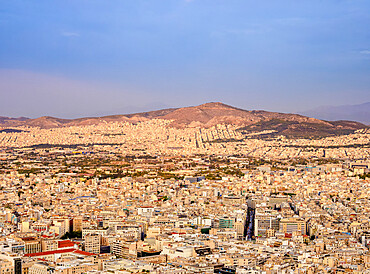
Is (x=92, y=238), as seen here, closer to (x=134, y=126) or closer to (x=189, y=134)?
(x=189, y=134)

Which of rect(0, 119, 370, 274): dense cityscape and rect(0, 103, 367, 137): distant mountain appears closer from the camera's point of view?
rect(0, 119, 370, 274): dense cityscape

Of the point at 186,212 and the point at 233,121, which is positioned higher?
the point at 233,121

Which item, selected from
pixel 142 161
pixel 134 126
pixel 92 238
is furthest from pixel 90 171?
pixel 134 126

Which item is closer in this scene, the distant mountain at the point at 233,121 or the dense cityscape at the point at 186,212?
the dense cityscape at the point at 186,212

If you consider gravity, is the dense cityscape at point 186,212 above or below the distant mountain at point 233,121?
below

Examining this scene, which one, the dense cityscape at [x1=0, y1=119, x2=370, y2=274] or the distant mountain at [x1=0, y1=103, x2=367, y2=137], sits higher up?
the distant mountain at [x1=0, y1=103, x2=367, y2=137]

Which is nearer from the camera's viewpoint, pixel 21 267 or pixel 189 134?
pixel 21 267

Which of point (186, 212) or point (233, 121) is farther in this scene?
point (233, 121)

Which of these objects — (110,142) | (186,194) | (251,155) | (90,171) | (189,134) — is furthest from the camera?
(189,134)
